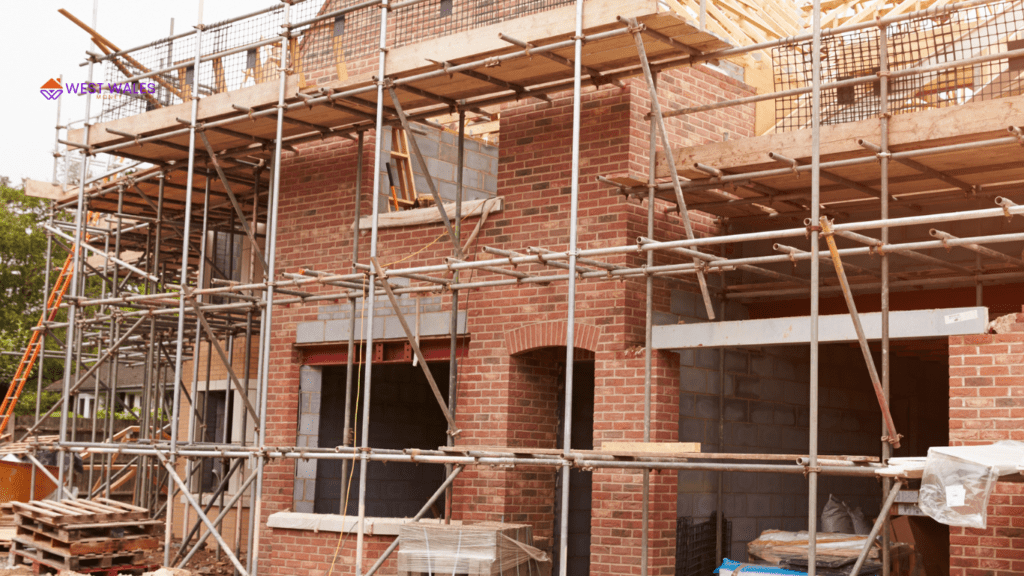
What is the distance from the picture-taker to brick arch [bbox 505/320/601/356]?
11594 millimetres

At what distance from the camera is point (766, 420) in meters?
12.8

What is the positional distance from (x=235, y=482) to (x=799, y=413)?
28.6 ft

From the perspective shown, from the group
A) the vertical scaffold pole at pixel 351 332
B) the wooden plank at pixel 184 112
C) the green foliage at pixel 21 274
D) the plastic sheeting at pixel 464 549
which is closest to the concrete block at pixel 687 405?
the plastic sheeting at pixel 464 549

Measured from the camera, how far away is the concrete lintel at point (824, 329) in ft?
30.0

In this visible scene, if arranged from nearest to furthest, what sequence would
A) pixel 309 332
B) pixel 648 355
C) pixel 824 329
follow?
pixel 824 329, pixel 648 355, pixel 309 332

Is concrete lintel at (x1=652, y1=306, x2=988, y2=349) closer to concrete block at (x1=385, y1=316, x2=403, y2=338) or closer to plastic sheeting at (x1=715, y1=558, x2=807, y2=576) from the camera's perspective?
plastic sheeting at (x1=715, y1=558, x2=807, y2=576)

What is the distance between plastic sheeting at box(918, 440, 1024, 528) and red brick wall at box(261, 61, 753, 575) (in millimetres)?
3784

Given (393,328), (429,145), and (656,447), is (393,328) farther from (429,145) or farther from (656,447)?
(656,447)

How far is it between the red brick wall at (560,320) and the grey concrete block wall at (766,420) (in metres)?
0.54

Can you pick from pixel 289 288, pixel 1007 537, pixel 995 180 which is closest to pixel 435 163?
pixel 289 288

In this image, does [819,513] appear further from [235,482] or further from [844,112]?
[235,482]

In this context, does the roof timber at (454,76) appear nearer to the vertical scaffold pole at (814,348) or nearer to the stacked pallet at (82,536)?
the vertical scaffold pole at (814,348)

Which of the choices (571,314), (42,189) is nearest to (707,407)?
(571,314)

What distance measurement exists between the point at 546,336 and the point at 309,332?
12.4ft
